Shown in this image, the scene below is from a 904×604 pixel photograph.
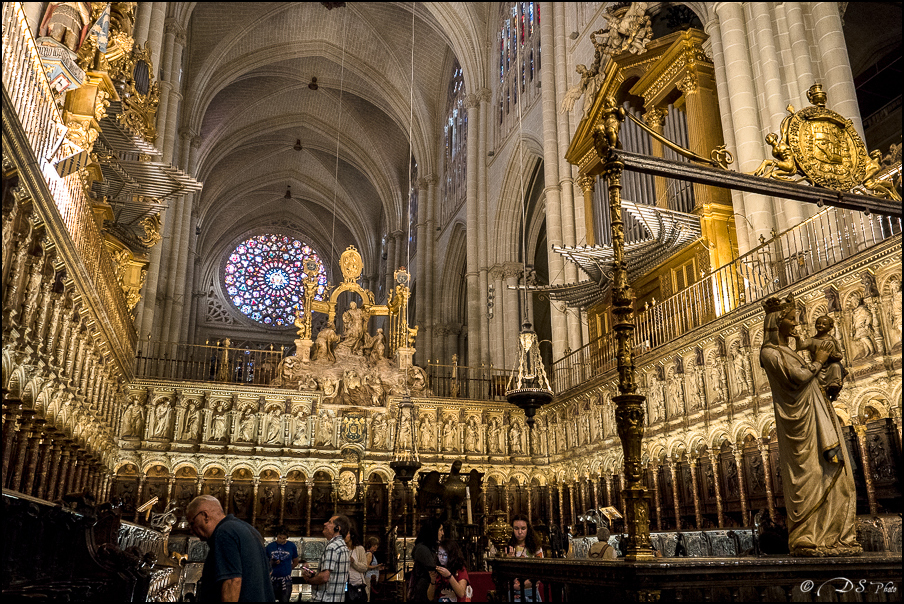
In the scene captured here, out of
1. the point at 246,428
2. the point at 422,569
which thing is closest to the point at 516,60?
the point at 246,428

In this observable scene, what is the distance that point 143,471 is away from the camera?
14.3 meters

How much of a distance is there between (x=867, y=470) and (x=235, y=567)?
638 centimetres

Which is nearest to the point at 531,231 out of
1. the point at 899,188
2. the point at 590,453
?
the point at 590,453

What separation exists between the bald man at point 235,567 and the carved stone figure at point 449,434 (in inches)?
500

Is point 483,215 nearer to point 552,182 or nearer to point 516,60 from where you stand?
point 516,60

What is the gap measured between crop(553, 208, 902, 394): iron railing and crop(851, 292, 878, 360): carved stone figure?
24.5 inches

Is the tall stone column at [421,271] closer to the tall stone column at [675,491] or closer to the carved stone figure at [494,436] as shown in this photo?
the carved stone figure at [494,436]

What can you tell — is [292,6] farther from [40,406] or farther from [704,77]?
[40,406]

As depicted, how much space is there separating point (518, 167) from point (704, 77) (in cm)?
838

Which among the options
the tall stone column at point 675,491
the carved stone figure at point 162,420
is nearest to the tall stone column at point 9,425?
the carved stone figure at point 162,420

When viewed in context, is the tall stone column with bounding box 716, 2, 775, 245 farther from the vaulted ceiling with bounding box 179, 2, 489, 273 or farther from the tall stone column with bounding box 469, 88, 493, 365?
the vaulted ceiling with bounding box 179, 2, 489, 273

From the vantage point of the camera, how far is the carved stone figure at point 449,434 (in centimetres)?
1583

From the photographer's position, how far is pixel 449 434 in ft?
52.2

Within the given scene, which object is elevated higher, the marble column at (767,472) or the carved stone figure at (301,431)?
the carved stone figure at (301,431)
